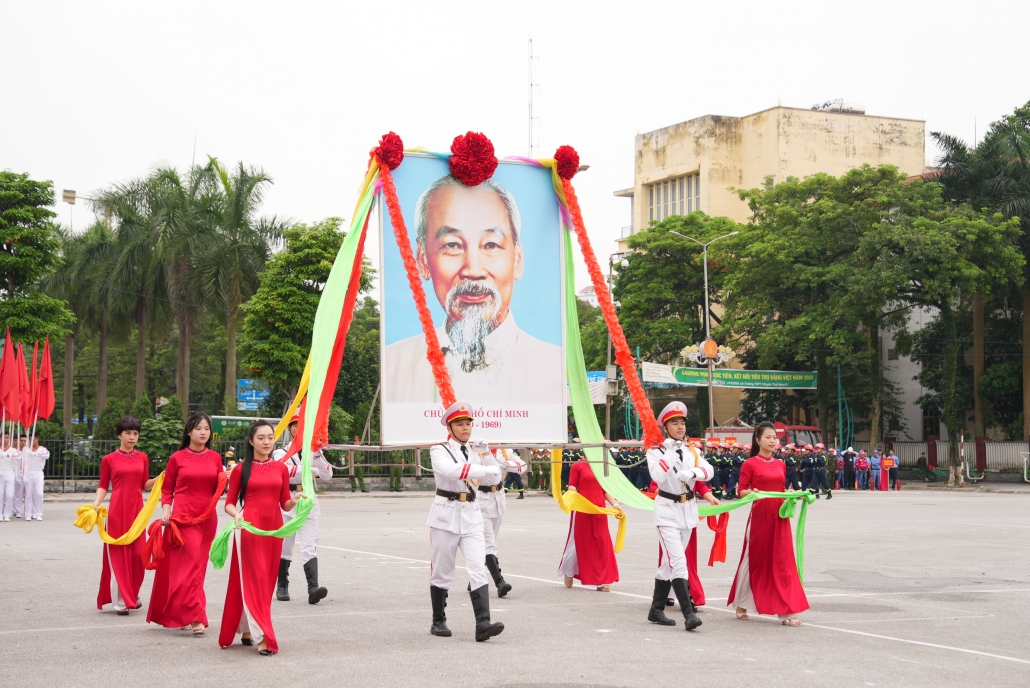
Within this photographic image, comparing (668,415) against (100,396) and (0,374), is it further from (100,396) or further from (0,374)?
(100,396)

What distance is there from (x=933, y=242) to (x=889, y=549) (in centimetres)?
2433

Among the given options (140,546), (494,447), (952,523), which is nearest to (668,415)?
(494,447)

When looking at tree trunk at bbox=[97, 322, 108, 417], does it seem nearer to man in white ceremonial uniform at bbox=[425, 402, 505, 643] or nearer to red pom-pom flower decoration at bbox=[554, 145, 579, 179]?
red pom-pom flower decoration at bbox=[554, 145, 579, 179]

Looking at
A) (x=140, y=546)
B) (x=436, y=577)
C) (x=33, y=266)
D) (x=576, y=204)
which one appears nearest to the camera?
(x=436, y=577)

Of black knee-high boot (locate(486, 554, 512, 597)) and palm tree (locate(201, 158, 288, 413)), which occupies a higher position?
palm tree (locate(201, 158, 288, 413))

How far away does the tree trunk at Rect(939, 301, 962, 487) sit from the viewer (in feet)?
130

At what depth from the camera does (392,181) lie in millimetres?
10289

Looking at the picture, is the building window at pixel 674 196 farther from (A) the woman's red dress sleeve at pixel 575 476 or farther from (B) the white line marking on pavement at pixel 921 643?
(B) the white line marking on pavement at pixel 921 643

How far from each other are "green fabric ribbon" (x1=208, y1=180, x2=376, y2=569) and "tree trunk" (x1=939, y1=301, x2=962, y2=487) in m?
→ 34.1

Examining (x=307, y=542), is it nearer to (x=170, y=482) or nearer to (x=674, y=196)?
(x=170, y=482)

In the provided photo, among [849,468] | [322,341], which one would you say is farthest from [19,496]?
[849,468]

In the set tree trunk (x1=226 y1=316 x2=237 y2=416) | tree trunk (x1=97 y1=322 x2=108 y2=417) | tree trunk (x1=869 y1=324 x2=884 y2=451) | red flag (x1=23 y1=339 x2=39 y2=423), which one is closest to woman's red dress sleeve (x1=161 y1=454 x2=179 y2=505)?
red flag (x1=23 y1=339 x2=39 y2=423)

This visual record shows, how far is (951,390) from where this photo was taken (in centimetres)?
4019

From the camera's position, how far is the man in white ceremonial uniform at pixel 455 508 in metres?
8.41
